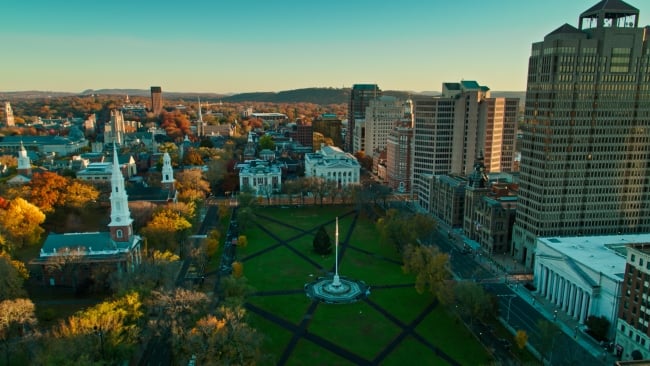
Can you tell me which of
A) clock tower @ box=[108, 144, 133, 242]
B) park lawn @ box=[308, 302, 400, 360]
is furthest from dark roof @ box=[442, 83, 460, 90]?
clock tower @ box=[108, 144, 133, 242]

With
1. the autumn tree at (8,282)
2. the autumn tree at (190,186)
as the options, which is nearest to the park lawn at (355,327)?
the autumn tree at (8,282)

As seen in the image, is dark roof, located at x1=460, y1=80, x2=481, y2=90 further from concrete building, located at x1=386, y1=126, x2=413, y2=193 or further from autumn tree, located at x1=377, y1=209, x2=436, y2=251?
autumn tree, located at x1=377, y1=209, x2=436, y2=251

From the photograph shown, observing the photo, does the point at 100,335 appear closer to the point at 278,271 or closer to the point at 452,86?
the point at 278,271

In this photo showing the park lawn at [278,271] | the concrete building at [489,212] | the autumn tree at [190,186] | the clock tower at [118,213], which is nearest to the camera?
the clock tower at [118,213]

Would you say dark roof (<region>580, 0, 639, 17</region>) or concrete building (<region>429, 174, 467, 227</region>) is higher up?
dark roof (<region>580, 0, 639, 17</region>)

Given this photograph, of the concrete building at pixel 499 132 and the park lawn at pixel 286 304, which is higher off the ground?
the concrete building at pixel 499 132

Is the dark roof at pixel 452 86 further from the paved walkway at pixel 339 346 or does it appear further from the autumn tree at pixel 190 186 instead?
the autumn tree at pixel 190 186
